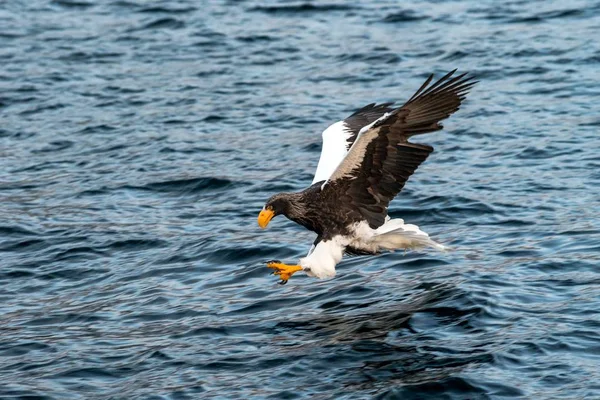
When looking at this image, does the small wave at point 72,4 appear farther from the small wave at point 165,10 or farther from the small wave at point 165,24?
the small wave at point 165,24

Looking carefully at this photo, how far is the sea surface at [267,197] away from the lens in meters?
8.24

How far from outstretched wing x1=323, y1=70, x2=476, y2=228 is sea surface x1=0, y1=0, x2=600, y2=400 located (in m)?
0.83

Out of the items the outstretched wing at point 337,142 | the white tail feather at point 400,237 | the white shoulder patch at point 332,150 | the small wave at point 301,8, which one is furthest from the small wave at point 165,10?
the white tail feather at point 400,237

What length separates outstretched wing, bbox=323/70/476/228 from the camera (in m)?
8.66

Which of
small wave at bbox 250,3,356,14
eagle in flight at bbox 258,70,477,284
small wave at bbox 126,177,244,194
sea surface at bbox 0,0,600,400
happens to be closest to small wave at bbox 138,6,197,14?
sea surface at bbox 0,0,600,400

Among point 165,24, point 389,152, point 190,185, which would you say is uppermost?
point 389,152

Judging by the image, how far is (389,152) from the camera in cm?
891

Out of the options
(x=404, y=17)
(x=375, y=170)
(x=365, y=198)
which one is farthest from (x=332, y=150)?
(x=404, y=17)

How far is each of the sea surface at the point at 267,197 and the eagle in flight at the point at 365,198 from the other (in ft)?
1.53

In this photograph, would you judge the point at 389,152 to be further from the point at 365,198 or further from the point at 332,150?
the point at 332,150

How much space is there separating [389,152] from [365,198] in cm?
52

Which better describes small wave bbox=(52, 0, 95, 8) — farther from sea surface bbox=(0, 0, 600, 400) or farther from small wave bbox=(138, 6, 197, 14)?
small wave bbox=(138, 6, 197, 14)

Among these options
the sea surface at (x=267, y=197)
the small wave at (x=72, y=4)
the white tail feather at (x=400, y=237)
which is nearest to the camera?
the sea surface at (x=267, y=197)

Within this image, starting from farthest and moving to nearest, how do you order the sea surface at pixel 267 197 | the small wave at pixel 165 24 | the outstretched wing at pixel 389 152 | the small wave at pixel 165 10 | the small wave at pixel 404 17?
the small wave at pixel 165 10 → the small wave at pixel 165 24 → the small wave at pixel 404 17 → the outstretched wing at pixel 389 152 → the sea surface at pixel 267 197
